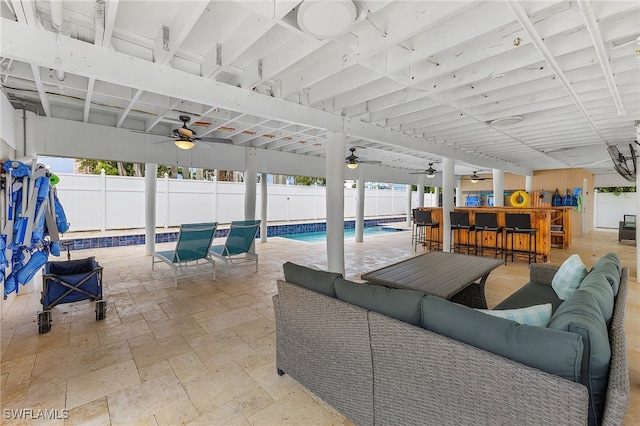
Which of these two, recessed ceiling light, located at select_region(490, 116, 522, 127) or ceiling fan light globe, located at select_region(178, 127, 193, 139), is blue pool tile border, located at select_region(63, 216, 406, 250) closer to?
ceiling fan light globe, located at select_region(178, 127, 193, 139)

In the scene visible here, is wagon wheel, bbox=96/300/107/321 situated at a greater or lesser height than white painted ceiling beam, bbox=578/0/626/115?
lesser

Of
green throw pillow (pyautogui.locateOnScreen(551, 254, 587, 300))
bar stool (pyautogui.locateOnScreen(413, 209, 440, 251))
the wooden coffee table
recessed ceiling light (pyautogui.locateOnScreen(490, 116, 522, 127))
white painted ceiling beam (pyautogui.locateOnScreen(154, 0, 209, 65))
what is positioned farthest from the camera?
bar stool (pyautogui.locateOnScreen(413, 209, 440, 251))

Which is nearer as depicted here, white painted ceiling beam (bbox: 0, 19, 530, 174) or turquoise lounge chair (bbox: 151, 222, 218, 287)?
white painted ceiling beam (bbox: 0, 19, 530, 174)

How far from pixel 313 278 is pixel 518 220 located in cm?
567

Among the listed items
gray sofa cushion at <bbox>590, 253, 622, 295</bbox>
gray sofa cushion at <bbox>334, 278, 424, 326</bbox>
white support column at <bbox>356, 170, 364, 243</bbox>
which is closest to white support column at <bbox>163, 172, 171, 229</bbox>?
white support column at <bbox>356, 170, 364, 243</bbox>

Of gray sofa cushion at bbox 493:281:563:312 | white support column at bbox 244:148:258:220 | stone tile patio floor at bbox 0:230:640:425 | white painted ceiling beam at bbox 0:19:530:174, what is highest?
white painted ceiling beam at bbox 0:19:530:174

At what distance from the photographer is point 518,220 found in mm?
5875

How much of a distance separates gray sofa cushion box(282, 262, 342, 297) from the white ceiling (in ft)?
6.05

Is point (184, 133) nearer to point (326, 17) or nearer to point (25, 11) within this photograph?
point (25, 11)

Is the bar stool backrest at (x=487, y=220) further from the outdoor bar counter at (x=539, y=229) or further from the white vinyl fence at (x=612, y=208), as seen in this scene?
the white vinyl fence at (x=612, y=208)

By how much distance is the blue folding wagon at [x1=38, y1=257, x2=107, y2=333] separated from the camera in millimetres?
2926

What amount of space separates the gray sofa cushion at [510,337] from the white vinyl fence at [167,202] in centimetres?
1042

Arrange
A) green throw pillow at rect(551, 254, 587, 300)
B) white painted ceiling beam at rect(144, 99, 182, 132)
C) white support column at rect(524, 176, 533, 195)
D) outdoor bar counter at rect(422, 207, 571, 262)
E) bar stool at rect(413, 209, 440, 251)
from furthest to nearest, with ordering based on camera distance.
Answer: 1. white support column at rect(524, 176, 533, 195)
2. bar stool at rect(413, 209, 440, 251)
3. outdoor bar counter at rect(422, 207, 571, 262)
4. white painted ceiling beam at rect(144, 99, 182, 132)
5. green throw pillow at rect(551, 254, 587, 300)

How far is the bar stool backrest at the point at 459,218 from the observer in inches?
265
